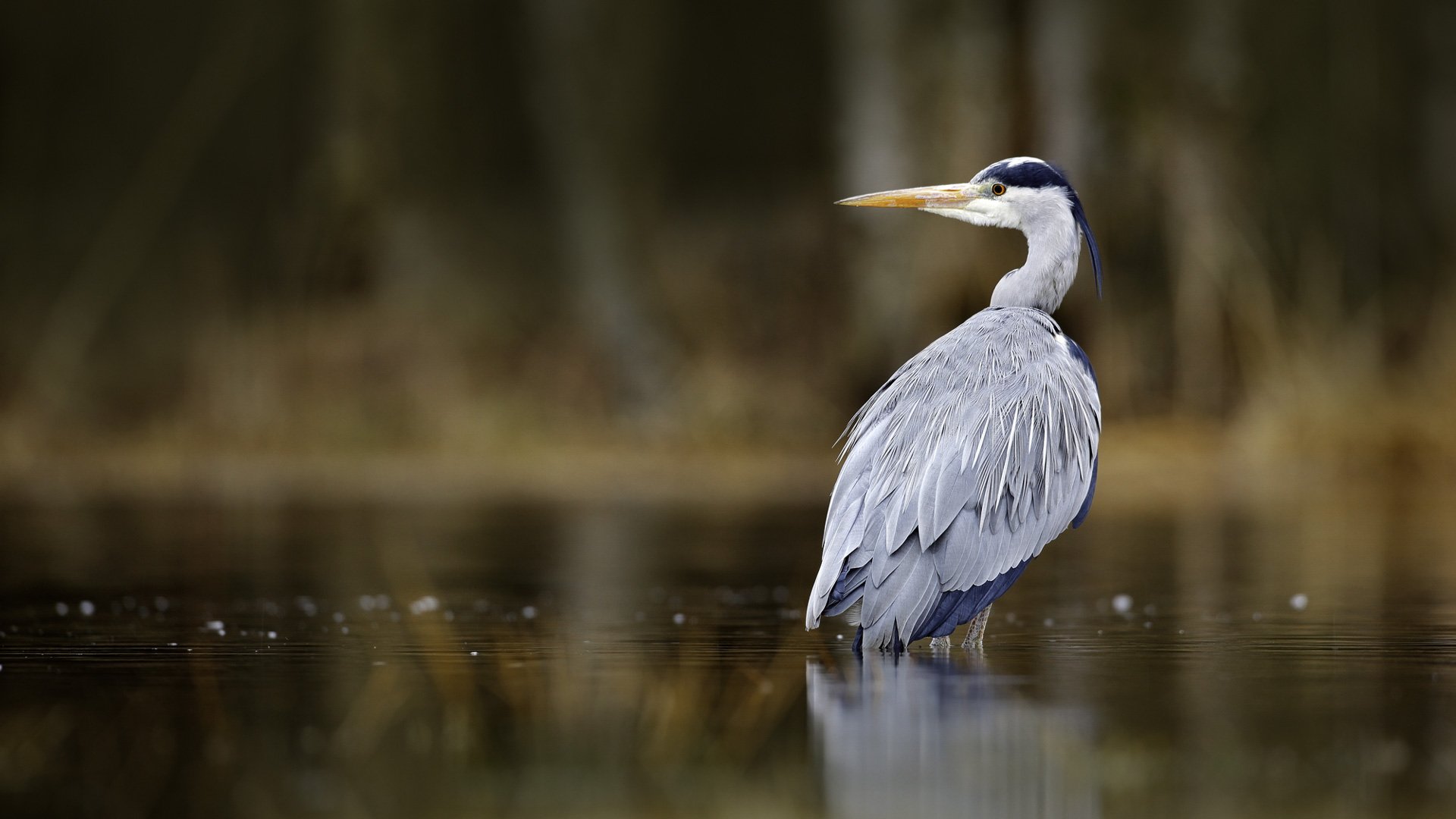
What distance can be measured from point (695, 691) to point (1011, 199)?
3.15m

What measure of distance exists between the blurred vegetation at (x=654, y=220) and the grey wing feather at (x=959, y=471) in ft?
28.3

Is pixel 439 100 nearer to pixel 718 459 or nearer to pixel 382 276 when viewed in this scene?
pixel 382 276

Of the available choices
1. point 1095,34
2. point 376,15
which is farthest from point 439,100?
point 1095,34

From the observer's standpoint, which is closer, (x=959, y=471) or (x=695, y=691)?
(x=695, y=691)

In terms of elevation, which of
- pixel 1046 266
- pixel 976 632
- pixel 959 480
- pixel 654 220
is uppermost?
pixel 654 220

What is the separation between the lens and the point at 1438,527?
35.3ft

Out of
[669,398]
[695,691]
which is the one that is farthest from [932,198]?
[669,398]

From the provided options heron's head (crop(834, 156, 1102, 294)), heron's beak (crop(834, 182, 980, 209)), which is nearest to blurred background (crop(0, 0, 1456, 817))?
heron's head (crop(834, 156, 1102, 294))

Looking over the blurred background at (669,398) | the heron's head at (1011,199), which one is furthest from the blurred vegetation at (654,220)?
the heron's head at (1011,199)

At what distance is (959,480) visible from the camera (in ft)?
20.3

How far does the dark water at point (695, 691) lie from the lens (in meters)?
3.78

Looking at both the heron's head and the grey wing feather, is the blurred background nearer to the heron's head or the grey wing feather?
the grey wing feather

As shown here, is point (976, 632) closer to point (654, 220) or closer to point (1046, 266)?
point (1046, 266)

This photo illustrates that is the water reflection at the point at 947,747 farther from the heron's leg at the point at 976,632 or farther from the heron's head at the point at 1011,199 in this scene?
the heron's head at the point at 1011,199
